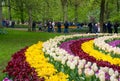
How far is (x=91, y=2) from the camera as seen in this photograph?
152 ft

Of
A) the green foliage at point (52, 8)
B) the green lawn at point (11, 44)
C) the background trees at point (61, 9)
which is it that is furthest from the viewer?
the background trees at point (61, 9)

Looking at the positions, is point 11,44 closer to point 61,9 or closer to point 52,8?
point 52,8

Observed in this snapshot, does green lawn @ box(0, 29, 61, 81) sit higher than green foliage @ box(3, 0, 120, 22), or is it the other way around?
green foliage @ box(3, 0, 120, 22)

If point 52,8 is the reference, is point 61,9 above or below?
below

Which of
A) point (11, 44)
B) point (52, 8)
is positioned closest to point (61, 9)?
point (52, 8)

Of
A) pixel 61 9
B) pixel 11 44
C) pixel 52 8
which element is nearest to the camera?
pixel 11 44

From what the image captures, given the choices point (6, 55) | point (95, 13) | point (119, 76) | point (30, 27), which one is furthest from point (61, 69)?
point (95, 13)

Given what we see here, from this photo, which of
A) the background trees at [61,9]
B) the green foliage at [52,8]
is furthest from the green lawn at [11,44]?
the green foliage at [52,8]

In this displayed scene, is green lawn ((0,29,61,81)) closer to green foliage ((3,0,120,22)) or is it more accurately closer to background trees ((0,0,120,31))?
background trees ((0,0,120,31))

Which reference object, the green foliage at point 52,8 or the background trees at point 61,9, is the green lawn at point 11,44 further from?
the green foliage at point 52,8

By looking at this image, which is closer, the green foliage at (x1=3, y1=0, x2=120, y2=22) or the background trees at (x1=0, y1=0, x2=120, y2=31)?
the green foliage at (x1=3, y1=0, x2=120, y2=22)

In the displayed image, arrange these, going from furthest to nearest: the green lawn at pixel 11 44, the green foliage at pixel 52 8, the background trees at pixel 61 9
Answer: the background trees at pixel 61 9 < the green foliage at pixel 52 8 < the green lawn at pixel 11 44

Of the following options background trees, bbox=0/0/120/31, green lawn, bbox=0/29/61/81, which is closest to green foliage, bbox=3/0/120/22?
background trees, bbox=0/0/120/31

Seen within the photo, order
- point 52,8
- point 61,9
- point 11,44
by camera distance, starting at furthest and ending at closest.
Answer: point 61,9
point 52,8
point 11,44
